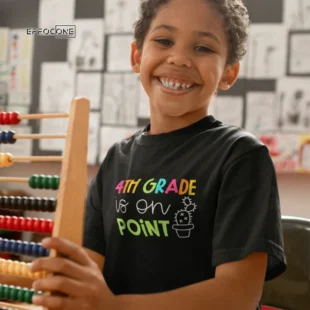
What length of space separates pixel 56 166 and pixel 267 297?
1.83 metres

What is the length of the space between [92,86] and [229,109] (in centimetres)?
83

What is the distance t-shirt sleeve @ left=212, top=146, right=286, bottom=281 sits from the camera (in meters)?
0.75

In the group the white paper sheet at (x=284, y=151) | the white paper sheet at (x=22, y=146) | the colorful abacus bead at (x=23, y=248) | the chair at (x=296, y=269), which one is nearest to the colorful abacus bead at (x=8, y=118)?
the colorful abacus bead at (x=23, y=248)

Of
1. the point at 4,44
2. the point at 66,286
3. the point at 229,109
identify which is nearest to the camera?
the point at 66,286

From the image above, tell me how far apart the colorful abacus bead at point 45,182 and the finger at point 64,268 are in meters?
0.26

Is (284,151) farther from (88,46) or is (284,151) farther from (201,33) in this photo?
(201,33)

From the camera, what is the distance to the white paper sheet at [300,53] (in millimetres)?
2445

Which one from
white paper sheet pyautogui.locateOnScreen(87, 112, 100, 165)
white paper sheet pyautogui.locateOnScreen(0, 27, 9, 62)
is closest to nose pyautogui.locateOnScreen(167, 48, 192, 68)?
white paper sheet pyautogui.locateOnScreen(87, 112, 100, 165)

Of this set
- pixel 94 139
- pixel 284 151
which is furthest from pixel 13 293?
pixel 94 139

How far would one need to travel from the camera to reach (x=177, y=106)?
0.96 metres

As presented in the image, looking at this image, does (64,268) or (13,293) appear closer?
(64,268)

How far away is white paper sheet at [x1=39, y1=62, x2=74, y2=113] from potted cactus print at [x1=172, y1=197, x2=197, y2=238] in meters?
2.13

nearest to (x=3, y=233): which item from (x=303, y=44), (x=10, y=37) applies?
(x=10, y=37)

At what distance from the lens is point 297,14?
2.45 m
